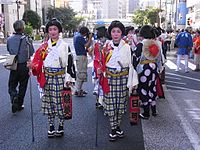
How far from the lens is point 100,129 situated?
555cm

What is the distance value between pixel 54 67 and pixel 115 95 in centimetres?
98

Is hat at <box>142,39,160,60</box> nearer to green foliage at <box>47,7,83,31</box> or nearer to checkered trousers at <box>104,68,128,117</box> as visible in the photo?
checkered trousers at <box>104,68,128,117</box>

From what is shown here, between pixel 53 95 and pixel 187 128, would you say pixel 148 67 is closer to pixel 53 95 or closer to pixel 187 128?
pixel 187 128

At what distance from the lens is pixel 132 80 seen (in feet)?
15.9

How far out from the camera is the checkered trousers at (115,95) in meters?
4.85

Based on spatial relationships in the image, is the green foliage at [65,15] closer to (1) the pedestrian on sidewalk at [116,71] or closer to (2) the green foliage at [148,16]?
(2) the green foliage at [148,16]

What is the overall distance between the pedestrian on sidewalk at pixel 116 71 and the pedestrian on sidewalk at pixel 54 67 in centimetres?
55

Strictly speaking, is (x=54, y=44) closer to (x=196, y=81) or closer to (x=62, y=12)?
(x=196, y=81)

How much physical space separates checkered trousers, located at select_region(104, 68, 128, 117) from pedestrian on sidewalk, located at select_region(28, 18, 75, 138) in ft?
1.92

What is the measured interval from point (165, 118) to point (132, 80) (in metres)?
1.83

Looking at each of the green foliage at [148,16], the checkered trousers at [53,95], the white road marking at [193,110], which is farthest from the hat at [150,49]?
the green foliage at [148,16]

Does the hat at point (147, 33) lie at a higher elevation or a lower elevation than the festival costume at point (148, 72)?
higher

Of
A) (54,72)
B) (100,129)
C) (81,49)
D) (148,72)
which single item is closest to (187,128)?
(148,72)

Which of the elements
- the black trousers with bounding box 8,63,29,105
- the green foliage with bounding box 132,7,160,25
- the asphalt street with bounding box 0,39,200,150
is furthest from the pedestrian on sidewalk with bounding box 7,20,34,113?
the green foliage with bounding box 132,7,160,25
